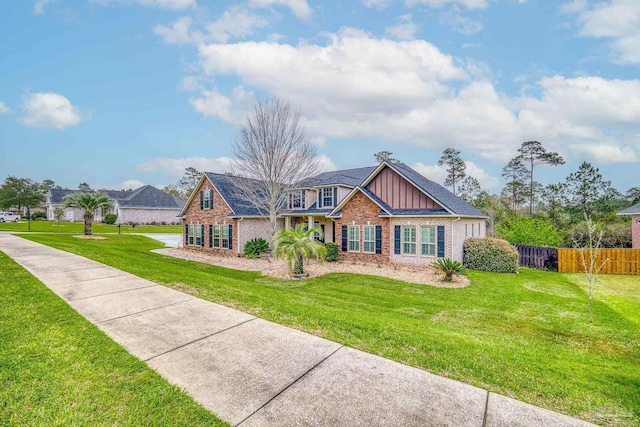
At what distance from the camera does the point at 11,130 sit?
27016mm

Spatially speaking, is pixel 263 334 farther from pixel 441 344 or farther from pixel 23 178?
pixel 23 178

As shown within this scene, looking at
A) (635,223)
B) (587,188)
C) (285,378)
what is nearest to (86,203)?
(285,378)

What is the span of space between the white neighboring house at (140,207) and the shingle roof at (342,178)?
31.5 meters

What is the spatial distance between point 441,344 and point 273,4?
52.2 ft

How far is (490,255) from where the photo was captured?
1599cm

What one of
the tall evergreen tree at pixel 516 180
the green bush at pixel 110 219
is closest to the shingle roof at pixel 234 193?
the green bush at pixel 110 219

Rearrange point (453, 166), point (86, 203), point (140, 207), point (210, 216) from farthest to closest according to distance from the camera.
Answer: point (140, 207) → point (453, 166) → point (86, 203) → point (210, 216)

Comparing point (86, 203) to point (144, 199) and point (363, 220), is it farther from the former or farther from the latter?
point (363, 220)

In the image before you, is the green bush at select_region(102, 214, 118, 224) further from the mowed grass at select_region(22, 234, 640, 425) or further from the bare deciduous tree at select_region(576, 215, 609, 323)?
the bare deciduous tree at select_region(576, 215, 609, 323)

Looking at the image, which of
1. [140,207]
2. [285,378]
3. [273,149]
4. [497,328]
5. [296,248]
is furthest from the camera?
[140,207]

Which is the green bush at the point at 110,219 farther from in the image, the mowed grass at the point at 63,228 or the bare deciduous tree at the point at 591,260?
the bare deciduous tree at the point at 591,260

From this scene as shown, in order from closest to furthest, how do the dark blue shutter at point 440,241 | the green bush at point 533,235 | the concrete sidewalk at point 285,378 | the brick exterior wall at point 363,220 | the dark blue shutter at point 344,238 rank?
the concrete sidewalk at point 285,378 < the dark blue shutter at point 440,241 < the brick exterior wall at point 363,220 < the dark blue shutter at point 344,238 < the green bush at point 533,235

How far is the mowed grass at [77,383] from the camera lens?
2965mm

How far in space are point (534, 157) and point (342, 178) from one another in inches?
1149
